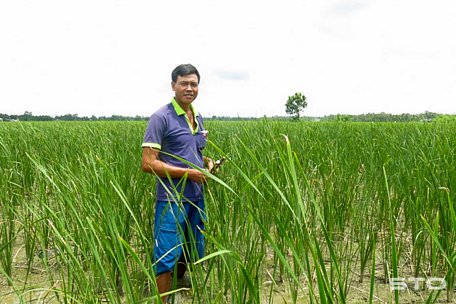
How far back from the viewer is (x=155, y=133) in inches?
69.6

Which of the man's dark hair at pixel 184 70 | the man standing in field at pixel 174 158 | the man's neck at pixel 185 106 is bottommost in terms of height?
the man standing in field at pixel 174 158

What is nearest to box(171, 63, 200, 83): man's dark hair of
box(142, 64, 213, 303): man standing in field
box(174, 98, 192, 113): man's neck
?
box(142, 64, 213, 303): man standing in field

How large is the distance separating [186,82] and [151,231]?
0.87 m

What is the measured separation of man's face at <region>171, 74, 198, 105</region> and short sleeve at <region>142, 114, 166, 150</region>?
0.16m

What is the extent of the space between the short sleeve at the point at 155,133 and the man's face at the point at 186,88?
16cm

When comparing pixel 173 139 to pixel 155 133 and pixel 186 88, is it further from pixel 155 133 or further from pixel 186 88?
pixel 186 88

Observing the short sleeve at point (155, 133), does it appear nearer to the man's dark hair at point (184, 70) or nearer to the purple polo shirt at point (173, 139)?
the purple polo shirt at point (173, 139)

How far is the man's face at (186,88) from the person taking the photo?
6.09ft

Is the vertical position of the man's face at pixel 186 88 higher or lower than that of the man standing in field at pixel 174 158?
higher

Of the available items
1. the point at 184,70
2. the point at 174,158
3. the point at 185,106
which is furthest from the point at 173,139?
the point at 184,70

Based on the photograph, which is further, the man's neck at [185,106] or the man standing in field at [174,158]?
the man's neck at [185,106]

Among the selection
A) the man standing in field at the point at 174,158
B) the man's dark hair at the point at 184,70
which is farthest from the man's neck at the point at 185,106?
the man's dark hair at the point at 184,70

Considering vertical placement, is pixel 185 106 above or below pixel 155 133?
above

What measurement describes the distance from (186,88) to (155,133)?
29 centimetres
